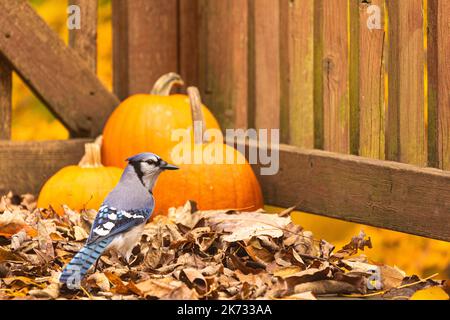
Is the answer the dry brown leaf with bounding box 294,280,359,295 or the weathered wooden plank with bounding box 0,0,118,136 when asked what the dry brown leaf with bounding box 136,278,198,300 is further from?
the weathered wooden plank with bounding box 0,0,118,136

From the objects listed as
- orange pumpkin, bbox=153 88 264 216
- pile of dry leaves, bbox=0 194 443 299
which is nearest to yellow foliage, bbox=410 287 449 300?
pile of dry leaves, bbox=0 194 443 299

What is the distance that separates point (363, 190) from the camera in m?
4.29

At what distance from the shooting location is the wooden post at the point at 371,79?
4.21m

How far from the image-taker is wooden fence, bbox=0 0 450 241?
4.00m

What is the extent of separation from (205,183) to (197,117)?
340 mm

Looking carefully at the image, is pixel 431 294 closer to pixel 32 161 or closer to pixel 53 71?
pixel 32 161

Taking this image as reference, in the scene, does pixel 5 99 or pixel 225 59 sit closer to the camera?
pixel 5 99

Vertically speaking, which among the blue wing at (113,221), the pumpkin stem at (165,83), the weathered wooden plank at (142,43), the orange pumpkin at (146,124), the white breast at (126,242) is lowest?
the white breast at (126,242)

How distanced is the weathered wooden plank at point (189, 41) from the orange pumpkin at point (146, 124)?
0.48m

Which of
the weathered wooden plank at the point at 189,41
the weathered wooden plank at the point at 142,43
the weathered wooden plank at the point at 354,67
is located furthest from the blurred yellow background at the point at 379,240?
the weathered wooden plank at the point at 354,67

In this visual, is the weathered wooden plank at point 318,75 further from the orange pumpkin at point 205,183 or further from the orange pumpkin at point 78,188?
the orange pumpkin at point 78,188

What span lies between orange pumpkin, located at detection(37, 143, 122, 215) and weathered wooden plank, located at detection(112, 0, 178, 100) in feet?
3.01

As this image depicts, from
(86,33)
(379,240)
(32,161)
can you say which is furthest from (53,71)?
(379,240)
